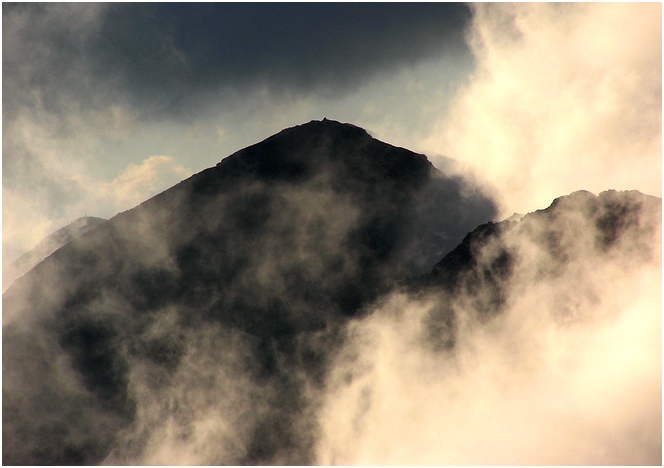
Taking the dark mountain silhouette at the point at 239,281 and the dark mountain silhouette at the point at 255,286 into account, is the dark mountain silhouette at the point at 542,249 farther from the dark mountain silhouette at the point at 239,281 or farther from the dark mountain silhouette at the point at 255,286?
the dark mountain silhouette at the point at 239,281

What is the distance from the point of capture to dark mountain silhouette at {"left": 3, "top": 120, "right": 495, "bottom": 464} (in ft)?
311

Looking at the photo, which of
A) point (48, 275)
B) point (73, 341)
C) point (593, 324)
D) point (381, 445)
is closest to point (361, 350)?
point (381, 445)

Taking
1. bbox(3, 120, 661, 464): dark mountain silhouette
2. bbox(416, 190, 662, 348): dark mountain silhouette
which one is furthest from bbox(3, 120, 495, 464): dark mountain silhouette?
bbox(416, 190, 662, 348): dark mountain silhouette

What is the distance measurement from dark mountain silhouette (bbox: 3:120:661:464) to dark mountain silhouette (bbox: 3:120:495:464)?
191mm

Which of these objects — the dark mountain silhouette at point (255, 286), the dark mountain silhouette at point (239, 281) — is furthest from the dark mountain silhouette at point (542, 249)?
the dark mountain silhouette at point (239, 281)

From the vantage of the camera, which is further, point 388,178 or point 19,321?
point 388,178

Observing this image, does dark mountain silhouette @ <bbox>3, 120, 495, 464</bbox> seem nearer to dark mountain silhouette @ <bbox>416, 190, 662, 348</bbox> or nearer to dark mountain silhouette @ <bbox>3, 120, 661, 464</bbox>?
dark mountain silhouette @ <bbox>3, 120, 661, 464</bbox>

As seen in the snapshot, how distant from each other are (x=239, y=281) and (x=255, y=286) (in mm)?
2257

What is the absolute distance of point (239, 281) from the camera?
343ft

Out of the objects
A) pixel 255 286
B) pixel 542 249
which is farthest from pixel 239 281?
pixel 542 249

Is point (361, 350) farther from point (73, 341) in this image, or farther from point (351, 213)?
point (73, 341)

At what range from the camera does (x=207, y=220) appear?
11006cm

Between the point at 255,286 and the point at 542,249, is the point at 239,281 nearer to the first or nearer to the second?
the point at 255,286

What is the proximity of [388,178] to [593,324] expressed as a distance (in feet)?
122
